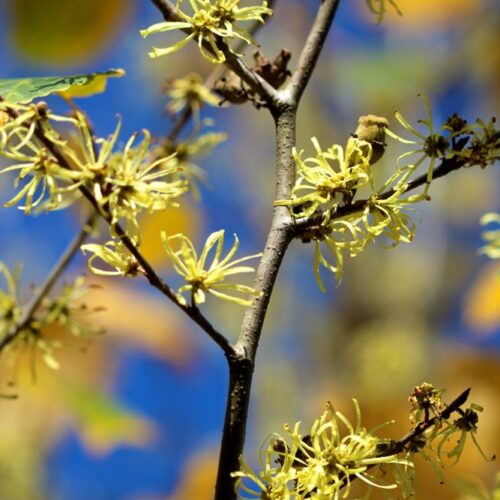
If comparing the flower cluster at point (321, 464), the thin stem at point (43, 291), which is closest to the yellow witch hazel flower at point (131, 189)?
the flower cluster at point (321, 464)

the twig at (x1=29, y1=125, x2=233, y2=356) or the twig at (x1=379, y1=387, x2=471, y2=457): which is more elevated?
the twig at (x1=29, y1=125, x2=233, y2=356)

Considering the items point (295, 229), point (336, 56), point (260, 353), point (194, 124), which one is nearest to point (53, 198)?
point (295, 229)

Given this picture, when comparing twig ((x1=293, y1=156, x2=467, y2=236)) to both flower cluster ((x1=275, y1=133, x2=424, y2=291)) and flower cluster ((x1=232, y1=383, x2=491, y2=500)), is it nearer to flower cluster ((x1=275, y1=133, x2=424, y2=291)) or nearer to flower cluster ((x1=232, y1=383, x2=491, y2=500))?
flower cluster ((x1=275, y1=133, x2=424, y2=291))

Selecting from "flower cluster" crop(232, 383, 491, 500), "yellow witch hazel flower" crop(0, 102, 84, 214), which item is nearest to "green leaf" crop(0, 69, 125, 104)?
"yellow witch hazel flower" crop(0, 102, 84, 214)

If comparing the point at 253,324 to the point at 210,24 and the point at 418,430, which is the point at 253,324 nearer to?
the point at 418,430

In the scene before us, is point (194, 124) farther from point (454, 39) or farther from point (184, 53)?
point (184, 53)

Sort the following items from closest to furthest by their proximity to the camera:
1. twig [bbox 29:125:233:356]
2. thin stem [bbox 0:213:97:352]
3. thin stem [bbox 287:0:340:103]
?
twig [bbox 29:125:233:356] < thin stem [bbox 287:0:340:103] < thin stem [bbox 0:213:97:352]
